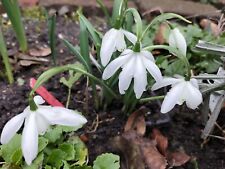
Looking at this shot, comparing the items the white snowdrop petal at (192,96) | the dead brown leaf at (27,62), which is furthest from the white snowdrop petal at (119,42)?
the dead brown leaf at (27,62)

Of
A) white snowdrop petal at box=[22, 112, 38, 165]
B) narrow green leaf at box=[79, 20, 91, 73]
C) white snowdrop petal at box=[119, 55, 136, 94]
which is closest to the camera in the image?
white snowdrop petal at box=[22, 112, 38, 165]

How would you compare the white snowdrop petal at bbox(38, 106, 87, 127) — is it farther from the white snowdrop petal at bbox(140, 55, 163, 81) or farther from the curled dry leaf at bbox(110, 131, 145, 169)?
the curled dry leaf at bbox(110, 131, 145, 169)

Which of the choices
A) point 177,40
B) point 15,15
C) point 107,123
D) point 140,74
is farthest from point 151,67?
point 15,15

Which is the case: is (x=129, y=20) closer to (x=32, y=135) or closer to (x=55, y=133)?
(x=55, y=133)

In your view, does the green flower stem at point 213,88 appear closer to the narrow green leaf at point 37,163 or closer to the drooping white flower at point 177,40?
the drooping white flower at point 177,40

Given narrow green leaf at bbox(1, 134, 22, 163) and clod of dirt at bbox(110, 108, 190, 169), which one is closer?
narrow green leaf at bbox(1, 134, 22, 163)

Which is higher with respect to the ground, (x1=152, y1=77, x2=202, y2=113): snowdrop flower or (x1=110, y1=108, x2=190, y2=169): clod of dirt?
(x1=152, y1=77, x2=202, y2=113): snowdrop flower

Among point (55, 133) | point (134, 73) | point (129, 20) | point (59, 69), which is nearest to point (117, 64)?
point (134, 73)

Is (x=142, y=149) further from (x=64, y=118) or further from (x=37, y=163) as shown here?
(x=64, y=118)

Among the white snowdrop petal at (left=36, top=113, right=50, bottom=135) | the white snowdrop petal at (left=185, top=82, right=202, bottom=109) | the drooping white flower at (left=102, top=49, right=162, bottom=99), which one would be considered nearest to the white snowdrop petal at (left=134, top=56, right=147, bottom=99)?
the drooping white flower at (left=102, top=49, right=162, bottom=99)
